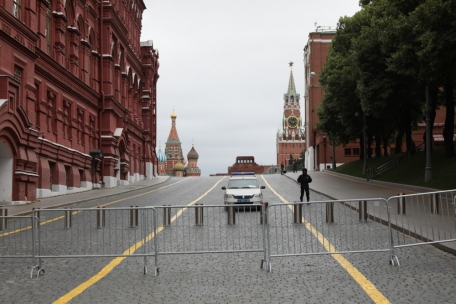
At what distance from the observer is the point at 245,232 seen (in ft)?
36.9

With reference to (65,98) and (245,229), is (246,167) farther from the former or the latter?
(245,229)

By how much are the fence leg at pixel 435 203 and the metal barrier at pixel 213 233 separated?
321cm

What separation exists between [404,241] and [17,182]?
68.4ft

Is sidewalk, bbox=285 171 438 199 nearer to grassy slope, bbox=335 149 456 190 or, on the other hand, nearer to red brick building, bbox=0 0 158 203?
grassy slope, bbox=335 149 456 190

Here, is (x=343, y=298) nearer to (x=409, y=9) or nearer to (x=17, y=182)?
(x=17, y=182)

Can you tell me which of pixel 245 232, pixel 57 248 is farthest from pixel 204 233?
pixel 57 248

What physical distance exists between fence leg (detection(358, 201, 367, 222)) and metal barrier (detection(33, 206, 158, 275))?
389 cm

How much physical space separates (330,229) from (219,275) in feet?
8.29

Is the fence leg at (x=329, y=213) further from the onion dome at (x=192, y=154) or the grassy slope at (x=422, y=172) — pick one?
the onion dome at (x=192, y=154)

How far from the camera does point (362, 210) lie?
37.6 ft

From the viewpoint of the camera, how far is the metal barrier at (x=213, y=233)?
11.1 metres

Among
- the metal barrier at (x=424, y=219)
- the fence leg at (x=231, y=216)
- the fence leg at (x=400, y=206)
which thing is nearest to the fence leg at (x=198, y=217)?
the fence leg at (x=231, y=216)

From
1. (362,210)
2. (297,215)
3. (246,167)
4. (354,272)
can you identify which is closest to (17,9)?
(297,215)

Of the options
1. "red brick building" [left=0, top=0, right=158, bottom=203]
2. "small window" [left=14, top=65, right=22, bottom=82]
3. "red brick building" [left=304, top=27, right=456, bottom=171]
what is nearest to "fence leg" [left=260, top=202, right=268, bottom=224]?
"red brick building" [left=0, top=0, right=158, bottom=203]
